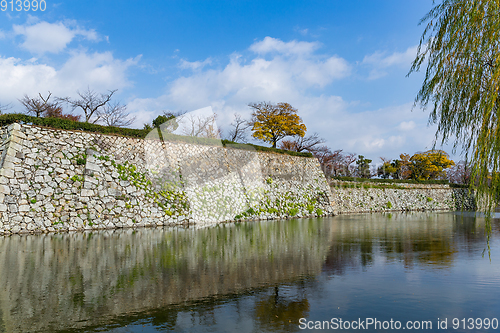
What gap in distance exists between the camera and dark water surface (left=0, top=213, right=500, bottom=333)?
375 cm

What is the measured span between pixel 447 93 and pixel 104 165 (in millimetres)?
15697

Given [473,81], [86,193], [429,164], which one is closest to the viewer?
[473,81]

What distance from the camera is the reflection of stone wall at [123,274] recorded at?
4.15 m

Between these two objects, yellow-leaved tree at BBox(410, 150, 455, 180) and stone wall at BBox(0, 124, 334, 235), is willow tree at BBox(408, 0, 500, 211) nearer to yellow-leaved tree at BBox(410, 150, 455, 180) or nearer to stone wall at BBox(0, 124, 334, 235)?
stone wall at BBox(0, 124, 334, 235)

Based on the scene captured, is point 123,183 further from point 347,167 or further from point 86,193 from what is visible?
point 347,167

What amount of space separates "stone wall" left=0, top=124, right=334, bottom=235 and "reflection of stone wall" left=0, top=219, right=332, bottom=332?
4.48 m

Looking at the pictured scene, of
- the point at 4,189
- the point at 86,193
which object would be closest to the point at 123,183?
the point at 86,193

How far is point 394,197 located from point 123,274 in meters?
36.9

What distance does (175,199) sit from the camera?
1852cm

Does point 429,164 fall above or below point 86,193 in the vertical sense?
above

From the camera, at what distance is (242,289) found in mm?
5090

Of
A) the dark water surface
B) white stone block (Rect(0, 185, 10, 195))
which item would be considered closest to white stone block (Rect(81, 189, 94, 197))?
white stone block (Rect(0, 185, 10, 195))

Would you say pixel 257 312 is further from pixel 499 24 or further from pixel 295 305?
pixel 499 24

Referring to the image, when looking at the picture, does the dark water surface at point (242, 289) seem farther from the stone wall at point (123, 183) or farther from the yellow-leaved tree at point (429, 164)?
the yellow-leaved tree at point (429, 164)
